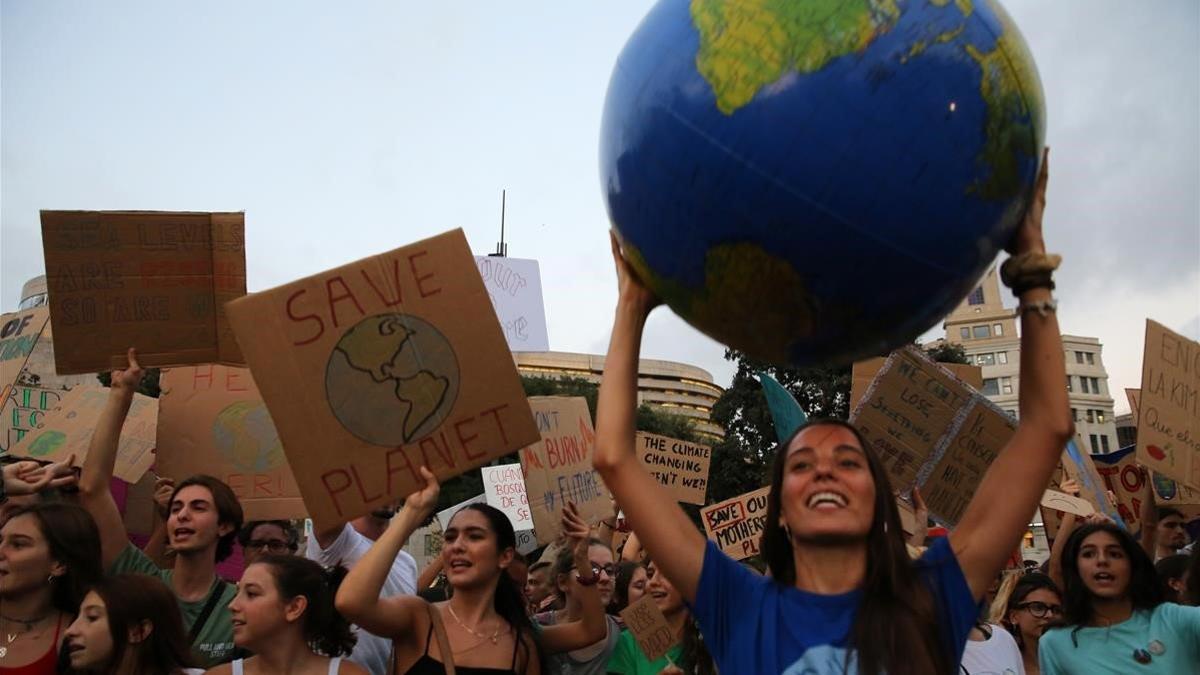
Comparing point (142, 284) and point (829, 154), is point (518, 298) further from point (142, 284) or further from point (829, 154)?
point (829, 154)

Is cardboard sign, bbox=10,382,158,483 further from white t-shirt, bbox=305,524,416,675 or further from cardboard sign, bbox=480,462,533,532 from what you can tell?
cardboard sign, bbox=480,462,533,532

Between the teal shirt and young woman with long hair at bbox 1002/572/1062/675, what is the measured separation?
0.91 metres

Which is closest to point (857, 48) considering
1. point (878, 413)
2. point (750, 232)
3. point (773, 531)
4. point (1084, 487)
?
point (750, 232)

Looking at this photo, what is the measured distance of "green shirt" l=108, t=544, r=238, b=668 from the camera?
4082 millimetres

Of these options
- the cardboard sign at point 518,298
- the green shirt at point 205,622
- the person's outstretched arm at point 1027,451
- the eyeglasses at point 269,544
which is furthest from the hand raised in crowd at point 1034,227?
the cardboard sign at point 518,298

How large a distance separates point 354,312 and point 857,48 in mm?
2167

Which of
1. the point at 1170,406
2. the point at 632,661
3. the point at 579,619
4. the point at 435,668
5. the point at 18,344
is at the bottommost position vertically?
the point at 632,661

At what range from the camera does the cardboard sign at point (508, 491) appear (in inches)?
383

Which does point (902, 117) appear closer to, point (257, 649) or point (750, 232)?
point (750, 232)

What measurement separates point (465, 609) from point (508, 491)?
6124mm

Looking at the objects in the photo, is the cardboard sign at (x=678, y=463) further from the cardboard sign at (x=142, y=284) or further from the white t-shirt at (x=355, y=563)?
the cardboard sign at (x=142, y=284)

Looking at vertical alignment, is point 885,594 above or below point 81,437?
below

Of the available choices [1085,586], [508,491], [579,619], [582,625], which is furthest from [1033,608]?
[508,491]

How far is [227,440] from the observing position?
5.09 meters
